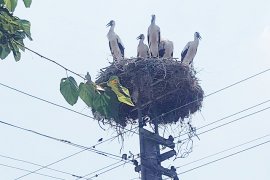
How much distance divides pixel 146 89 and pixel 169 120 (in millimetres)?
735

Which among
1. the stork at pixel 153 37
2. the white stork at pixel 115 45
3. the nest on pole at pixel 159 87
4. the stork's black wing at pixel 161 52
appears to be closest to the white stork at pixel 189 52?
the stork's black wing at pixel 161 52

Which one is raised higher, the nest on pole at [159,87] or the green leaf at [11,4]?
the nest on pole at [159,87]

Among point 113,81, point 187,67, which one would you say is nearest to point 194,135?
point 187,67

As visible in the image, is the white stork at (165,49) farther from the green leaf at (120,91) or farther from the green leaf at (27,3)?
the green leaf at (27,3)

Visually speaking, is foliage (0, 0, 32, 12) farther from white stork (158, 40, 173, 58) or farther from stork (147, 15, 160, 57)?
white stork (158, 40, 173, 58)

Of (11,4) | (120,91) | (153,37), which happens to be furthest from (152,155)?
(11,4)

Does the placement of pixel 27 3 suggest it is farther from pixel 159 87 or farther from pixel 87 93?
pixel 159 87

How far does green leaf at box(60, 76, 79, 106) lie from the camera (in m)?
1.86

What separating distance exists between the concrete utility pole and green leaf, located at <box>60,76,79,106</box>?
5.35 meters

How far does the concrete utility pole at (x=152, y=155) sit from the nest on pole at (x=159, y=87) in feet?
2.45

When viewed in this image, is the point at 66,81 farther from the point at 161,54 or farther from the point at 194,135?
the point at 161,54

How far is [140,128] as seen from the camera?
7746mm

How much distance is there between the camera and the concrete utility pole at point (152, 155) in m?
7.23

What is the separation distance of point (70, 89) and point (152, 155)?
562cm
